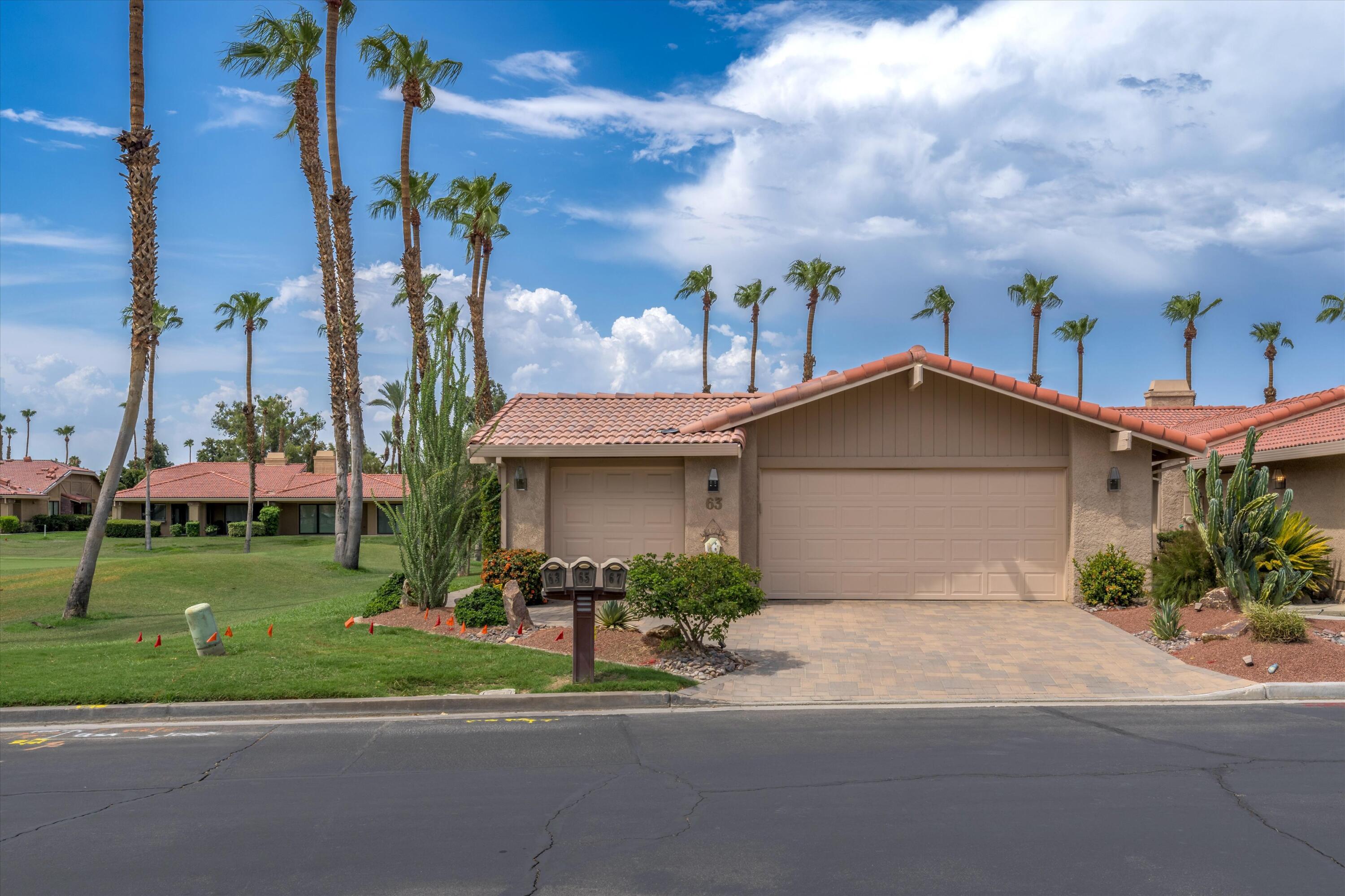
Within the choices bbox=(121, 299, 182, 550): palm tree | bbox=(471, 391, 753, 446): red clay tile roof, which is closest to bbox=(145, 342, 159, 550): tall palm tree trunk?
bbox=(121, 299, 182, 550): palm tree

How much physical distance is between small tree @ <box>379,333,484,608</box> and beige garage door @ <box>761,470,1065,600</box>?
5.52 meters

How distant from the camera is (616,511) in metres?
17.0

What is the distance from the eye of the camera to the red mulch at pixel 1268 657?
10.5 metres

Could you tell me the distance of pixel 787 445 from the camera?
1688cm

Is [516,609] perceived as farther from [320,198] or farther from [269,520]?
[269,520]

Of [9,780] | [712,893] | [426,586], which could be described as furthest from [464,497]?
[712,893]

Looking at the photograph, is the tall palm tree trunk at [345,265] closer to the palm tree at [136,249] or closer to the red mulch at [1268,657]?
the palm tree at [136,249]

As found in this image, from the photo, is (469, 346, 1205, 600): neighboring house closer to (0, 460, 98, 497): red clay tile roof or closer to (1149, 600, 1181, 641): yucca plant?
(1149, 600, 1181, 641): yucca plant

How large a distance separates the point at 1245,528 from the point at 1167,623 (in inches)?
82.9

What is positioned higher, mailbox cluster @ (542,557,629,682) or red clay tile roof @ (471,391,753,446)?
red clay tile roof @ (471,391,753,446)

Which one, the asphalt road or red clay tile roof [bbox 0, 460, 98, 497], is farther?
red clay tile roof [bbox 0, 460, 98, 497]

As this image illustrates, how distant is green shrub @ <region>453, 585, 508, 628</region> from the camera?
1312 centimetres

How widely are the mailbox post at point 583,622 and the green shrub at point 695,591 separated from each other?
0.74m

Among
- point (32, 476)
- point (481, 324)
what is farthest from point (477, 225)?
point (32, 476)
